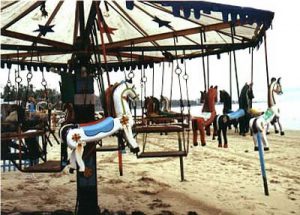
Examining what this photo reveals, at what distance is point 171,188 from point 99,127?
493 cm

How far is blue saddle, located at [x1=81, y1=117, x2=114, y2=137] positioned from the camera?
3.91 metres

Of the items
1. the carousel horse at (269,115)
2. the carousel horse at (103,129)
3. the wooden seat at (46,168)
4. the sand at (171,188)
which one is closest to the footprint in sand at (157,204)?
the sand at (171,188)

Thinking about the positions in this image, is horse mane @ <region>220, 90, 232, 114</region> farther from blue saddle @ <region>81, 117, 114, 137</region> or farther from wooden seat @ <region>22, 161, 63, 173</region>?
wooden seat @ <region>22, 161, 63, 173</region>

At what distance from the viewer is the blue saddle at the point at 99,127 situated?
3.91m

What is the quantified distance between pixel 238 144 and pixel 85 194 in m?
13.6

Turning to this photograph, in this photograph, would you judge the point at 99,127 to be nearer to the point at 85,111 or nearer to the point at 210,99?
the point at 85,111

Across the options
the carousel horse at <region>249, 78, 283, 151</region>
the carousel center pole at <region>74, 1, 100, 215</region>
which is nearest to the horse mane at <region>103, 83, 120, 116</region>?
the carousel center pole at <region>74, 1, 100, 215</region>

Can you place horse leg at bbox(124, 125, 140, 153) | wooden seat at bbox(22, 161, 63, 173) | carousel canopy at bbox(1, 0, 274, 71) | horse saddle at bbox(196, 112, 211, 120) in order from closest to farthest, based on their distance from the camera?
horse leg at bbox(124, 125, 140, 153) < carousel canopy at bbox(1, 0, 274, 71) < wooden seat at bbox(22, 161, 63, 173) < horse saddle at bbox(196, 112, 211, 120)

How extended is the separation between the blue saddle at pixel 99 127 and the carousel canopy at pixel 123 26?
3.74 ft

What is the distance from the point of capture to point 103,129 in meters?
3.92

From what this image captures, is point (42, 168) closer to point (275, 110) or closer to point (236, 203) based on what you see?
point (275, 110)

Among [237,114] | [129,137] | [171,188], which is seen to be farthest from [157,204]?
[129,137]

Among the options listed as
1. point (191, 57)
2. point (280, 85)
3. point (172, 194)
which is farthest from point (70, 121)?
point (191, 57)

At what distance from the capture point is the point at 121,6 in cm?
644
